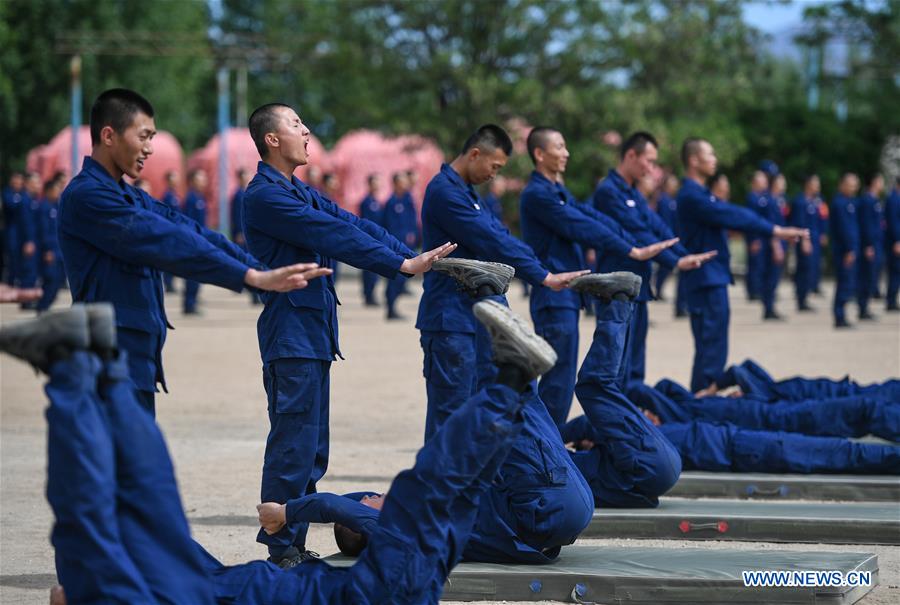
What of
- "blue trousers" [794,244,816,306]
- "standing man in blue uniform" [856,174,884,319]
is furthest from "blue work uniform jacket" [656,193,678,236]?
"standing man in blue uniform" [856,174,884,319]

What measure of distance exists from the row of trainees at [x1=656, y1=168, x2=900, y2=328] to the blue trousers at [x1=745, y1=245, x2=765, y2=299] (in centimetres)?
7

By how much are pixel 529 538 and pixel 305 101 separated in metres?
48.1

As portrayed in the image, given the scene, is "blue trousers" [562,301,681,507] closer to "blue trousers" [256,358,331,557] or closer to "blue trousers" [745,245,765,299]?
"blue trousers" [256,358,331,557]

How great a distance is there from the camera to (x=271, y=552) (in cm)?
588

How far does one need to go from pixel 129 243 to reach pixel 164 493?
1.36m

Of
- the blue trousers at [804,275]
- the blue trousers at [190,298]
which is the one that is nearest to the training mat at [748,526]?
the blue trousers at [190,298]

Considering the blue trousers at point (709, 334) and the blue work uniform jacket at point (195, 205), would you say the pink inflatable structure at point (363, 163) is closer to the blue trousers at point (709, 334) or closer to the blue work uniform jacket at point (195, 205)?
the blue work uniform jacket at point (195, 205)

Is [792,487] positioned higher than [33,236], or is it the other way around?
[33,236]

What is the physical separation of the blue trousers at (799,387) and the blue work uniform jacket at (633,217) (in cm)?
92

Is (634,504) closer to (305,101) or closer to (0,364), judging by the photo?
(0,364)

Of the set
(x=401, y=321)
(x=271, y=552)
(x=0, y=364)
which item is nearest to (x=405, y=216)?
(x=401, y=321)

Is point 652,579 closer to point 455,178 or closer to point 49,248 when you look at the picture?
point 455,178

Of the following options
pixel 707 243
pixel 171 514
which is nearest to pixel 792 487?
pixel 707 243

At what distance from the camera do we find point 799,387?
9.05m
